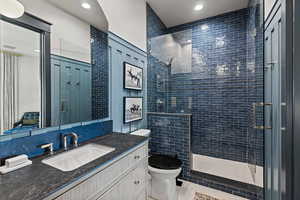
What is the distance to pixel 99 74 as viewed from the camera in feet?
4.50

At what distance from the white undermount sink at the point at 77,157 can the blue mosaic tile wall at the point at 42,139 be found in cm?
10

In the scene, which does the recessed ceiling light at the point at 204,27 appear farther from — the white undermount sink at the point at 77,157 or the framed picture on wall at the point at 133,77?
the white undermount sink at the point at 77,157

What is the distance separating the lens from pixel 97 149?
1.11 m

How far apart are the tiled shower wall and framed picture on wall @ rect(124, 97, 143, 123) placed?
334 mm

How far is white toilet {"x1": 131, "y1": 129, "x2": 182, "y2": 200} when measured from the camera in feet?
5.11

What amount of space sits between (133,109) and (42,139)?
1108mm

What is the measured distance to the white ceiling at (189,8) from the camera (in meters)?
2.24

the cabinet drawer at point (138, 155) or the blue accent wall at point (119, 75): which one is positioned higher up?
the blue accent wall at point (119, 75)

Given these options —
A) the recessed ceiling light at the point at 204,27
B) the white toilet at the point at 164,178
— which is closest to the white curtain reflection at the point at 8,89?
the white toilet at the point at 164,178

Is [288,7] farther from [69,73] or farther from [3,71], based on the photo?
[3,71]

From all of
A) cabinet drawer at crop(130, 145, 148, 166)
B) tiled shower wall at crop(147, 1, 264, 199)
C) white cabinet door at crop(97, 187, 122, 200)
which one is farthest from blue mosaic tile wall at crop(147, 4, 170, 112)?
white cabinet door at crop(97, 187, 122, 200)

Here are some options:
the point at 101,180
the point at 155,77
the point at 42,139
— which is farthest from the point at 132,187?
the point at 155,77

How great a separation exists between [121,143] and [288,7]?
56.0 inches

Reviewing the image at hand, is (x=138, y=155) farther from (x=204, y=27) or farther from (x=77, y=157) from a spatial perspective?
(x=204, y=27)
